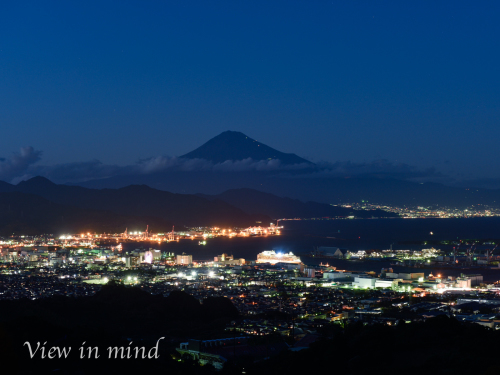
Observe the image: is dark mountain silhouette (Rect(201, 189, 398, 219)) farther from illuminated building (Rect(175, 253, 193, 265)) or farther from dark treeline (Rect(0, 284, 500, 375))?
dark treeline (Rect(0, 284, 500, 375))

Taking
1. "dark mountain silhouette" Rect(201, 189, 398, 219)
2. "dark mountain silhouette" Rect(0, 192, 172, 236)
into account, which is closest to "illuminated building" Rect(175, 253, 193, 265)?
"dark mountain silhouette" Rect(0, 192, 172, 236)

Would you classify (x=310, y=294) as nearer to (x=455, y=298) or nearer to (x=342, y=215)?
(x=455, y=298)

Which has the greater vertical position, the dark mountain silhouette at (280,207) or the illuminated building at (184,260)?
the dark mountain silhouette at (280,207)

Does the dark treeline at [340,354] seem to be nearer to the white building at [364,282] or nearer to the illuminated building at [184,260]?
the white building at [364,282]

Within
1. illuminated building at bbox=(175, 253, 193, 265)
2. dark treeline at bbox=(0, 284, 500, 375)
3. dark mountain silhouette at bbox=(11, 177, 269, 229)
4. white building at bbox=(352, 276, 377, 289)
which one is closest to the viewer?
dark treeline at bbox=(0, 284, 500, 375)

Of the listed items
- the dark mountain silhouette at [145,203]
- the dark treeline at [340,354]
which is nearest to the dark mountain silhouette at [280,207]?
the dark mountain silhouette at [145,203]
